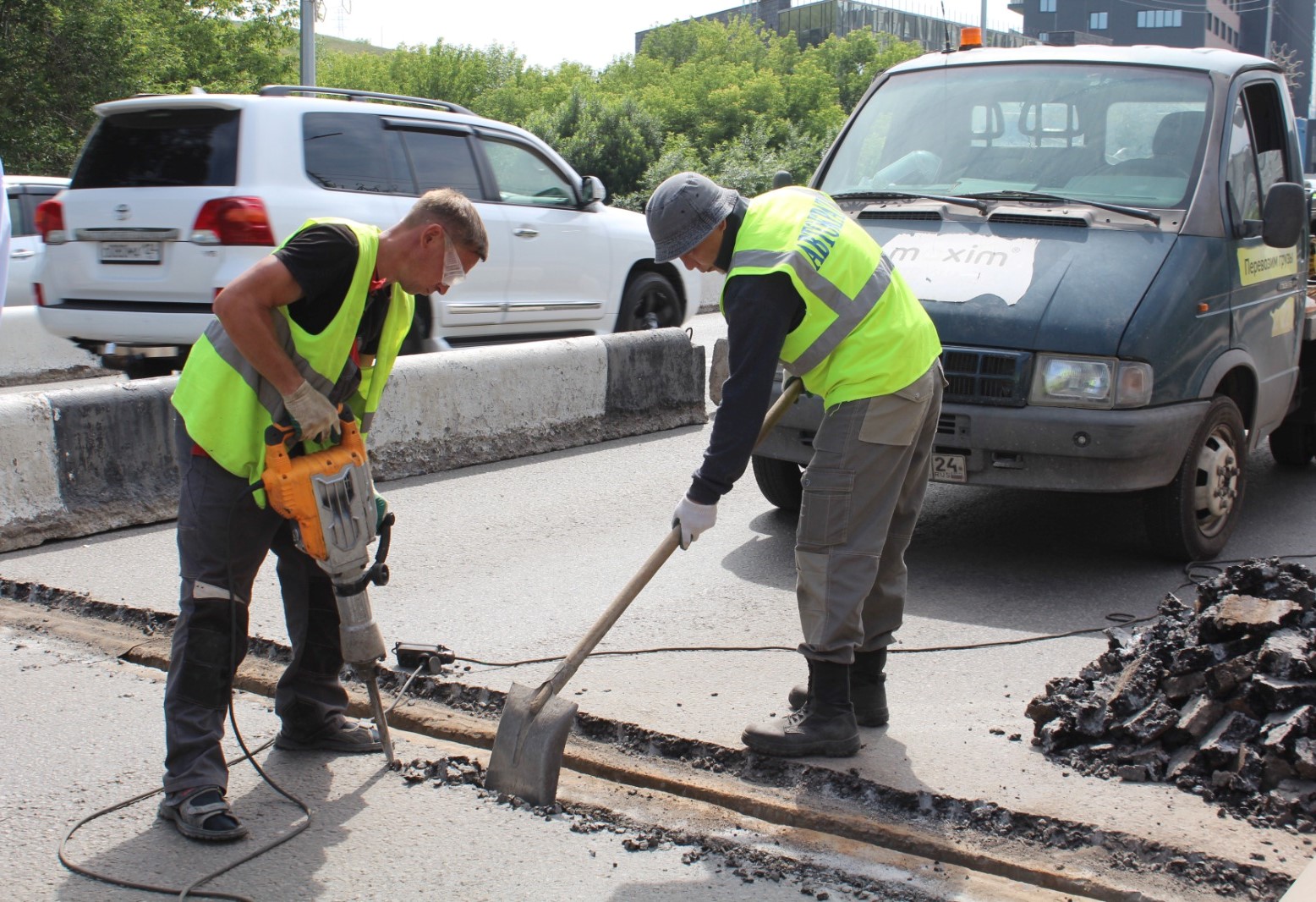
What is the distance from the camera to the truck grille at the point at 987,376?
5156mm

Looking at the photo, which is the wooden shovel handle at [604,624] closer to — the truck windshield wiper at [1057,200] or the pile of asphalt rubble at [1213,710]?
the pile of asphalt rubble at [1213,710]

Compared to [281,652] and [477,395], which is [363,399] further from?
[477,395]

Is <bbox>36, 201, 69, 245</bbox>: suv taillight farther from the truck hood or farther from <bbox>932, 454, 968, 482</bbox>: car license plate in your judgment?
<bbox>932, 454, 968, 482</bbox>: car license plate

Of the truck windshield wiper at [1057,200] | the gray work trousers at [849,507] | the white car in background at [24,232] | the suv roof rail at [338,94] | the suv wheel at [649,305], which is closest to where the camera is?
the gray work trousers at [849,507]

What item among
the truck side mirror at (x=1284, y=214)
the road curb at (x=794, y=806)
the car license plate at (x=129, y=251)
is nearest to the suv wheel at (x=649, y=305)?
the car license plate at (x=129, y=251)

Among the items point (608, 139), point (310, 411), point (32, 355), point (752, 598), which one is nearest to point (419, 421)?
point (752, 598)

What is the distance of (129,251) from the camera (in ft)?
26.3

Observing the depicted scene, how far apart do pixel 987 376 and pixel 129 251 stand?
5.35m

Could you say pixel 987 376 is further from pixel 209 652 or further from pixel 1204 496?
pixel 209 652

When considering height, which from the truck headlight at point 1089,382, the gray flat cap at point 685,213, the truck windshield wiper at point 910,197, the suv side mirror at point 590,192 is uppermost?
the suv side mirror at point 590,192

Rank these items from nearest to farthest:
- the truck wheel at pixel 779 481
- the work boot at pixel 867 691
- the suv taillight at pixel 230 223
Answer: the work boot at pixel 867 691 < the truck wheel at pixel 779 481 < the suv taillight at pixel 230 223

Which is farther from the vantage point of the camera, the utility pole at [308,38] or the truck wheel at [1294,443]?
the utility pole at [308,38]

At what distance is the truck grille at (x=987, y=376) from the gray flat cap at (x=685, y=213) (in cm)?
203

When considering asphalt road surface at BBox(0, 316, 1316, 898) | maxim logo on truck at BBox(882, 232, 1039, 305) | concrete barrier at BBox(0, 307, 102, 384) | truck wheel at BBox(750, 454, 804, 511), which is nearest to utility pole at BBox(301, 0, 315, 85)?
concrete barrier at BBox(0, 307, 102, 384)
